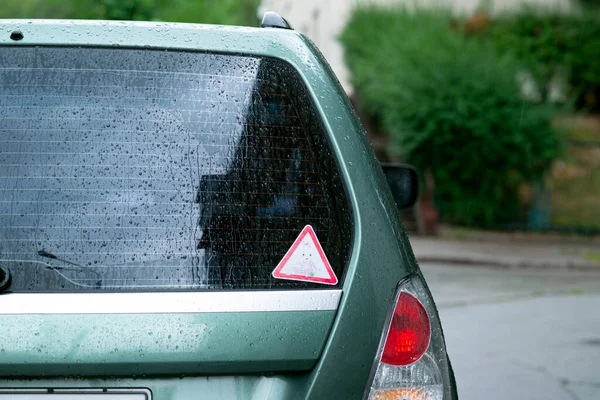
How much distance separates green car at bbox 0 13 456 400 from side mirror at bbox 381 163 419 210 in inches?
52.0

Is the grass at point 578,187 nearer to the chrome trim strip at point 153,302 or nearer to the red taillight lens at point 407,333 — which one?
the red taillight lens at point 407,333

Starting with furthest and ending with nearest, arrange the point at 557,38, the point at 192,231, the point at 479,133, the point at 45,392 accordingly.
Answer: the point at 557,38
the point at 479,133
the point at 192,231
the point at 45,392

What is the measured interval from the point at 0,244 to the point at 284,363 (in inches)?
28.2

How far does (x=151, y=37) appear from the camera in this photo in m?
2.70

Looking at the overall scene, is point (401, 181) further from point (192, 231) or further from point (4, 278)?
point (4, 278)

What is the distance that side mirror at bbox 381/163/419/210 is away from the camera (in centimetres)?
405

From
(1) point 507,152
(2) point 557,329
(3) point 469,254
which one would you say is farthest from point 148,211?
(1) point 507,152

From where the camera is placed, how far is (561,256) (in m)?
16.2

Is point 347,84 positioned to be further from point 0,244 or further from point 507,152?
point 0,244

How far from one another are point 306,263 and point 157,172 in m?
0.42

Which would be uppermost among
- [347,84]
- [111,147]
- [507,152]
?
[347,84]

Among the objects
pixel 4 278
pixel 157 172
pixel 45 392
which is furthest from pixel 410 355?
pixel 4 278

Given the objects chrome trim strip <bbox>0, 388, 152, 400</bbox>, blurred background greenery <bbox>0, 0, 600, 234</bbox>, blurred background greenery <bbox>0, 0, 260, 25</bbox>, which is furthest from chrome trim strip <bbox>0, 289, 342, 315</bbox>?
blurred background greenery <bbox>0, 0, 600, 234</bbox>

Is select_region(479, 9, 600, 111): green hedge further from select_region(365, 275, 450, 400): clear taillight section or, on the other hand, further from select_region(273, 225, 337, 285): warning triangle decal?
select_region(273, 225, 337, 285): warning triangle decal
